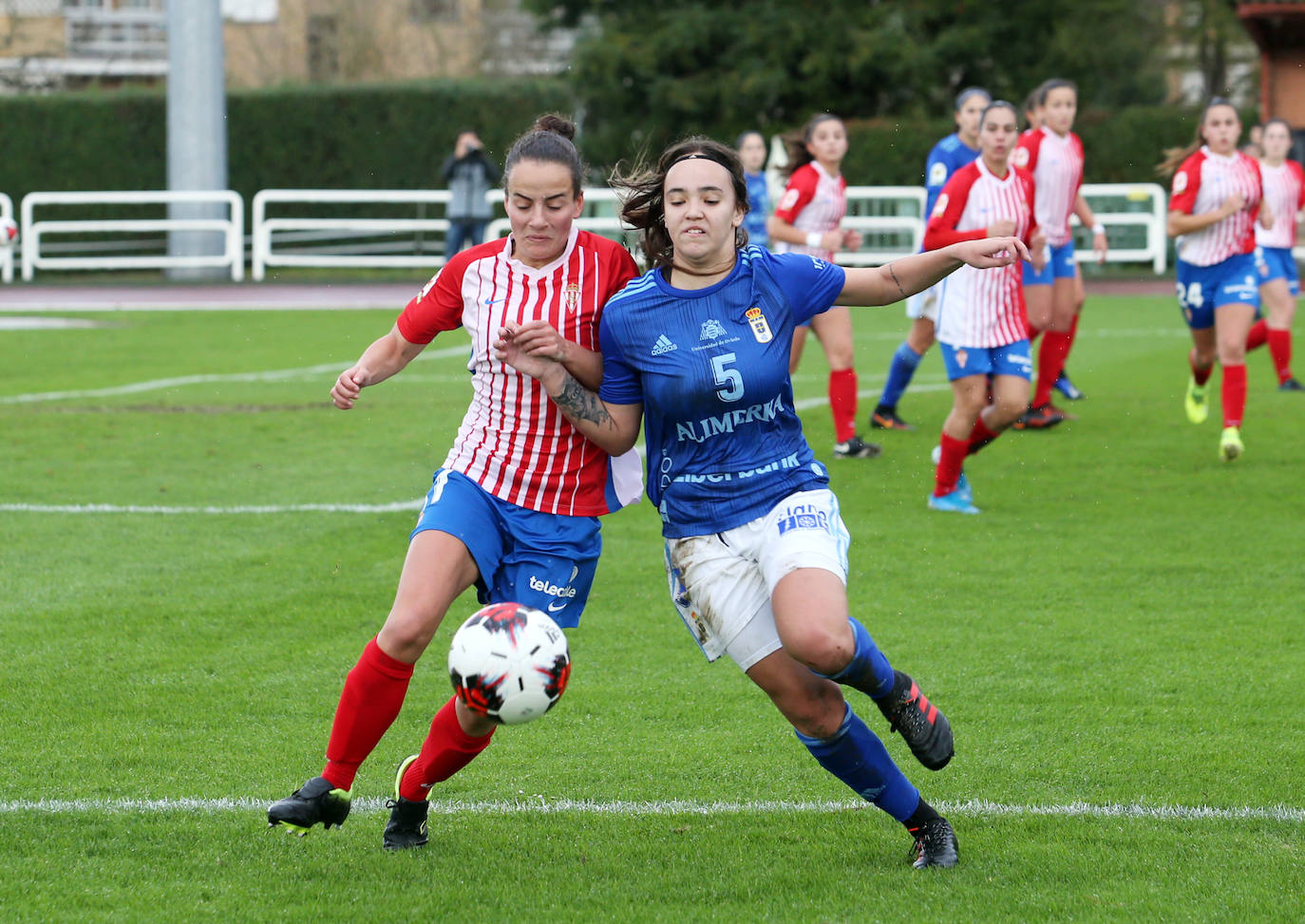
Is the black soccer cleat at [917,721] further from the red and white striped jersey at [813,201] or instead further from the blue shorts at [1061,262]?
the blue shorts at [1061,262]

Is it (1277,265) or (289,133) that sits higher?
(289,133)

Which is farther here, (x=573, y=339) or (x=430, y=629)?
(x=573, y=339)

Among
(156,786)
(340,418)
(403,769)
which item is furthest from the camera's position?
(340,418)

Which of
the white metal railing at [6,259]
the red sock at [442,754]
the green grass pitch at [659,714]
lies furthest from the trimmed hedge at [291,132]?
the red sock at [442,754]

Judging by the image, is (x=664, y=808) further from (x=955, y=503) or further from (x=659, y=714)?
(x=955, y=503)

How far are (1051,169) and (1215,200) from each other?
143 cm

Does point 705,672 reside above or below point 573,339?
below

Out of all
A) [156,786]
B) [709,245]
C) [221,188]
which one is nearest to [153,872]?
[156,786]

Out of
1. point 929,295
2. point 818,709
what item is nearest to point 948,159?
point 929,295

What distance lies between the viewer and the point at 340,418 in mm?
11891

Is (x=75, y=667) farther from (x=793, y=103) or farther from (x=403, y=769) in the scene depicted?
(x=793, y=103)

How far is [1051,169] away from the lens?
35.7 feet

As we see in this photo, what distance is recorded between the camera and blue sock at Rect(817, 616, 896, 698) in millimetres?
3660

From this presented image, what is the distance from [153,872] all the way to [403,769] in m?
0.65
